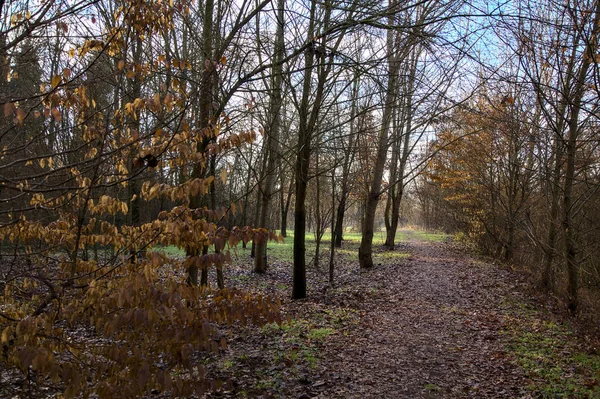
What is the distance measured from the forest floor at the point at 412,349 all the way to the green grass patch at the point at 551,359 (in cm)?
1

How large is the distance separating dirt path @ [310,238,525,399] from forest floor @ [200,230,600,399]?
2 centimetres

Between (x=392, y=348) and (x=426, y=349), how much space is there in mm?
521

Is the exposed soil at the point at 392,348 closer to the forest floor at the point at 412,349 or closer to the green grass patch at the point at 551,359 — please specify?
the forest floor at the point at 412,349

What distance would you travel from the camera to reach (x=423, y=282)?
12.4m

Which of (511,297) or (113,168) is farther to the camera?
(511,297)

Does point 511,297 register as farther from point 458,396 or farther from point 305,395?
point 305,395

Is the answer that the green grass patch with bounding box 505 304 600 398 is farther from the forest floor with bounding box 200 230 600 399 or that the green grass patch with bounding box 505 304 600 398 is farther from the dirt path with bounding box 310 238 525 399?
the dirt path with bounding box 310 238 525 399

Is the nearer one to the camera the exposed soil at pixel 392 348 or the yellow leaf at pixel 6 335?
the yellow leaf at pixel 6 335

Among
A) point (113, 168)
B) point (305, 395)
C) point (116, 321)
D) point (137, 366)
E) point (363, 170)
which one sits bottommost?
point (305, 395)

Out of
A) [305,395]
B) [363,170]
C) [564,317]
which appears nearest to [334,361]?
[305,395]

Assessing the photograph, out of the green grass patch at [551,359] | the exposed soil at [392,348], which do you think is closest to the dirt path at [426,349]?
the exposed soil at [392,348]

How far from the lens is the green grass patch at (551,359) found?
5.11m

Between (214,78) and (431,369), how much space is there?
496 centimetres

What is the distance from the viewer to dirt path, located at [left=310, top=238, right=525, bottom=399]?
17.1 feet
